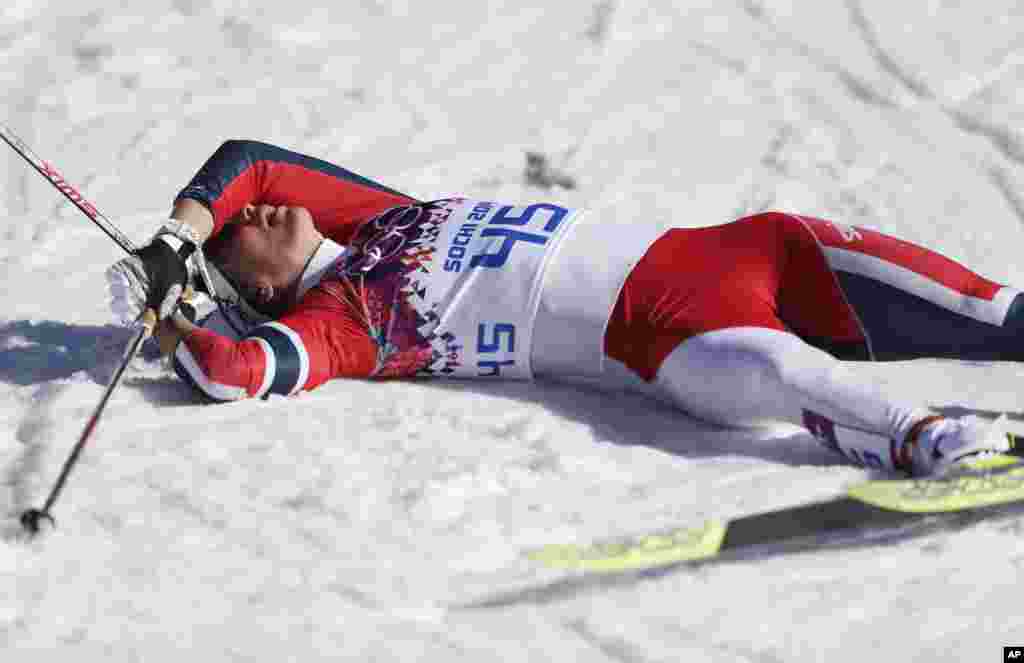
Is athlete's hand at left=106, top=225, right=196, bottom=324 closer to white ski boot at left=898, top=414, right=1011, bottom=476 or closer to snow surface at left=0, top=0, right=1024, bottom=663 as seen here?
snow surface at left=0, top=0, right=1024, bottom=663

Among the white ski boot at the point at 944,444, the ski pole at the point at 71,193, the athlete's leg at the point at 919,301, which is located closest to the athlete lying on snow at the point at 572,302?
the athlete's leg at the point at 919,301

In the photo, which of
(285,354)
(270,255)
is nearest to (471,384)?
(285,354)

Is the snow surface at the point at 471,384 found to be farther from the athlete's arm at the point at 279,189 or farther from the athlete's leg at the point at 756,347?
the athlete's arm at the point at 279,189

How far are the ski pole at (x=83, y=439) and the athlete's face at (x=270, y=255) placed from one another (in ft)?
0.99

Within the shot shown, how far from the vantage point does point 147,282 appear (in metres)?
2.95

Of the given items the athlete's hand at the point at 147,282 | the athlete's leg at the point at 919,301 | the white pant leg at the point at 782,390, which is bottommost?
the athlete's hand at the point at 147,282

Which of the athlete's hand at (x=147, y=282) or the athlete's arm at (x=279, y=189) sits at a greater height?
the athlete's arm at (x=279, y=189)

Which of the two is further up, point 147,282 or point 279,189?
point 279,189

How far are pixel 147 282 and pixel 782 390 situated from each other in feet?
4.34

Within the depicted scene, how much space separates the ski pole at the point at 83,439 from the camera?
2.31 m

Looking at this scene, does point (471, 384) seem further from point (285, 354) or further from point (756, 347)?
point (756, 347)

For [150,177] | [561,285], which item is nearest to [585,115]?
[150,177]

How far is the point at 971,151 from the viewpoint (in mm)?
4297

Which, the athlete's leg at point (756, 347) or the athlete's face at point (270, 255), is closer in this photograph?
the athlete's leg at point (756, 347)
